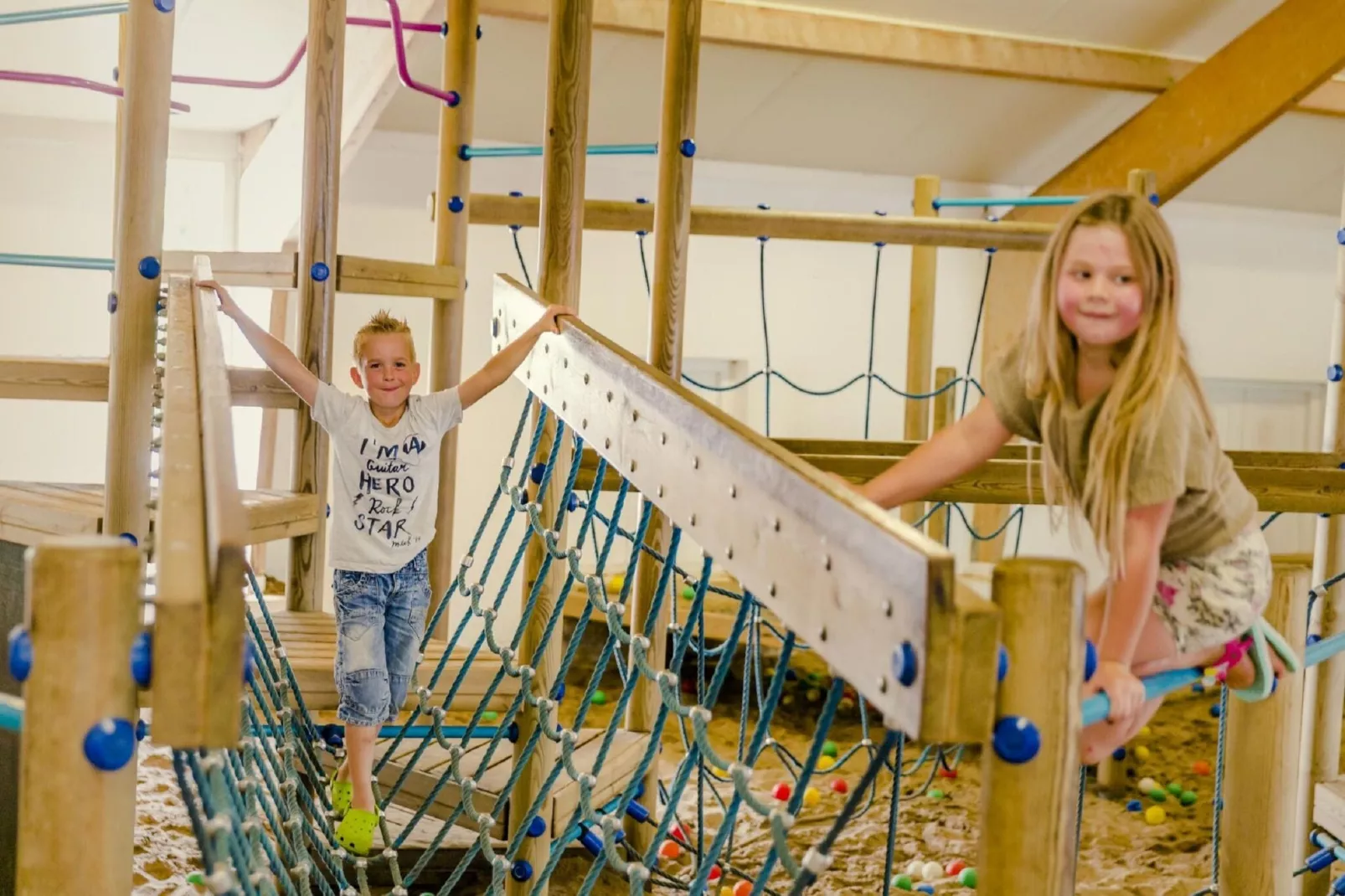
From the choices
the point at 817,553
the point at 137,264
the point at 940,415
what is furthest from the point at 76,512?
the point at 940,415

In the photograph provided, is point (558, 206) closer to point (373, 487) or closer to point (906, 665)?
point (373, 487)

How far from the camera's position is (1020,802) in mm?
1055

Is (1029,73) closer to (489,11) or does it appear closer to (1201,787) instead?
(489,11)

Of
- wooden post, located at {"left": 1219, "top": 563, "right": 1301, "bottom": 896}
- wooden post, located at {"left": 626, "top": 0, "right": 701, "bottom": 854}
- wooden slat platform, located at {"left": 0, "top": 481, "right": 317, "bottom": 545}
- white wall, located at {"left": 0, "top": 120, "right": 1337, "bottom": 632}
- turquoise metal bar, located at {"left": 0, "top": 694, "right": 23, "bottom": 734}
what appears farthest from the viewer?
white wall, located at {"left": 0, "top": 120, "right": 1337, "bottom": 632}

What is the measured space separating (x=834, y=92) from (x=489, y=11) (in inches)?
56.3

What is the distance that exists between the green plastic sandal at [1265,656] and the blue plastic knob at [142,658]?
1187 millimetres

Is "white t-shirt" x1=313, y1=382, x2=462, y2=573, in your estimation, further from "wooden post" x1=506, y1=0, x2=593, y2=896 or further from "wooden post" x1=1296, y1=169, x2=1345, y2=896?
"wooden post" x1=1296, y1=169, x2=1345, y2=896

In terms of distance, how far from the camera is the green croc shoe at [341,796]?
7.64ft

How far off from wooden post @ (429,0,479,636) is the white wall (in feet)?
6.28

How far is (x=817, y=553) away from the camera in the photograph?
1103 mm

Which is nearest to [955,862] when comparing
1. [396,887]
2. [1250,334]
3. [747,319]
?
[396,887]

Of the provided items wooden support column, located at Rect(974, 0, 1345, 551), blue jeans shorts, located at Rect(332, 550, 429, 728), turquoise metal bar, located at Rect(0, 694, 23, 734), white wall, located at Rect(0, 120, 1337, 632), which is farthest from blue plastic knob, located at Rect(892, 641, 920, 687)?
white wall, located at Rect(0, 120, 1337, 632)

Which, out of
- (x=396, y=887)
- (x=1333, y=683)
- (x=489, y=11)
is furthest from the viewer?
(x=489, y=11)

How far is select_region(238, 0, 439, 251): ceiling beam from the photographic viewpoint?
4281 millimetres
